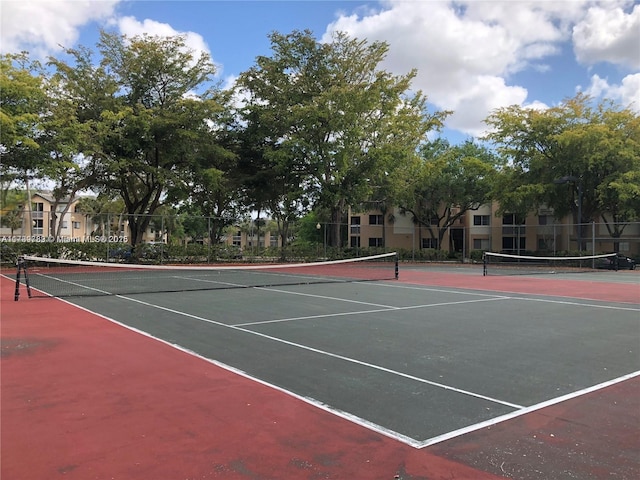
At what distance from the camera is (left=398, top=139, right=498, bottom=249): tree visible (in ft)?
142

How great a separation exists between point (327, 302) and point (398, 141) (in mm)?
24689

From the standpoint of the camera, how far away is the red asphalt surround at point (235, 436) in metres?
3.54

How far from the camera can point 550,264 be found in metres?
37.0

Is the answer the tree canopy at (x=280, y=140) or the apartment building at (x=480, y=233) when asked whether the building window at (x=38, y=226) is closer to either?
the tree canopy at (x=280, y=140)

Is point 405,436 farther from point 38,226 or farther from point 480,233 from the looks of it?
point 480,233

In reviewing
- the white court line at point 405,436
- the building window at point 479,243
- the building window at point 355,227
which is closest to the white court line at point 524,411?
the white court line at point 405,436

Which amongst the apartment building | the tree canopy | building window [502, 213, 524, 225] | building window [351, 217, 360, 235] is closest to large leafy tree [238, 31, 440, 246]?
the tree canopy

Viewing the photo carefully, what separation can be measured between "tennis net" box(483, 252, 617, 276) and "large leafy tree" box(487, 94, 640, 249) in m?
2.83

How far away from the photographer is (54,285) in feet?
56.3

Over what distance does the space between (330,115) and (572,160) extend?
17.8 m

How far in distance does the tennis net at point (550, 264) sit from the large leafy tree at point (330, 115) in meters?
10.2

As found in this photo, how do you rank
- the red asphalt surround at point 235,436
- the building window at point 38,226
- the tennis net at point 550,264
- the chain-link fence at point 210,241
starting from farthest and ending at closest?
1. the tennis net at point 550,264
2. the building window at point 38,226
3. the chain-link fence at point 210,241
4. the red asphalt surround at point 235,436

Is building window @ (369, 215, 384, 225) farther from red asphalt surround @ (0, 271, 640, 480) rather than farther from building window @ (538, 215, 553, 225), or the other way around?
red asphalt surround @ (0, 271, 640, 480)

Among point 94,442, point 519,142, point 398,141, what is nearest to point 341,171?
point 398,141
